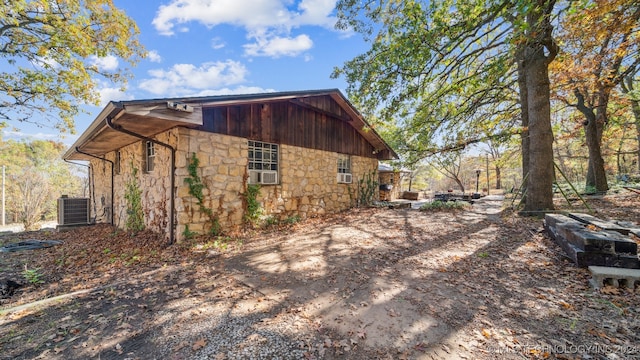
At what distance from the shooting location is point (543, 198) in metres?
6.01

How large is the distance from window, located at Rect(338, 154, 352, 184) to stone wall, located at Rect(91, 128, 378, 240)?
0.69 m

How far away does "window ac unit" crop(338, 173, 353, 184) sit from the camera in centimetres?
970

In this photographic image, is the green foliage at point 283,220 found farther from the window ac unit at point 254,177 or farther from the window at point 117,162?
the window at point 117,162

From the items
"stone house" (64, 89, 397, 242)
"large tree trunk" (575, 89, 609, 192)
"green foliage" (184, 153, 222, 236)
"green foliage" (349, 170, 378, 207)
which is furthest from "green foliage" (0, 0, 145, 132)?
"large tree trunk" (575, 89, 609, 192)

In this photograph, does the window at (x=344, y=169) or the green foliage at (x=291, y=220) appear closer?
the green foliage at (x=291, y=220)

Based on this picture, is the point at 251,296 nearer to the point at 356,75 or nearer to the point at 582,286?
the point at 582,286

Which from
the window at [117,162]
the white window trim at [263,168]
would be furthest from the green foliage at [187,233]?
the window at [117,162]

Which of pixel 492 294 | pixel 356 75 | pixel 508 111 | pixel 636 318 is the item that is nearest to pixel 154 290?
pixel 492 294

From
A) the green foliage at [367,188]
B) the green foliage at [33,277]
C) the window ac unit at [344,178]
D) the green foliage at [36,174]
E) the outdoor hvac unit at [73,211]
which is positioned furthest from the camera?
the green foliage at [36,174]

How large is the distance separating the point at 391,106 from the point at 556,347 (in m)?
6.23

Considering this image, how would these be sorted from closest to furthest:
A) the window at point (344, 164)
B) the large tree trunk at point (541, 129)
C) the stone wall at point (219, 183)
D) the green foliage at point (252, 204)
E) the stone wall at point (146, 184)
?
the stone wall at point (219, 183) → the stone wall at point (146, 184) → the large tree trunk at point (541, 129) → the green foliage at point (252, 204) → the window at point (344, 164)

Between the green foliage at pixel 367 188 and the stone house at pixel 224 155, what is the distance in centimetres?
46

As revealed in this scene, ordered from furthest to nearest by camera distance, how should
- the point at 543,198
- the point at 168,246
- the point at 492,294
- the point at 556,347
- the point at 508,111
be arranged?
the point at 508,111 → the point at 543,198 → the point at 168,246 → the point at 492,294 → the point at 556,347

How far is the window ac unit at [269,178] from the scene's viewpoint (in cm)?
681
